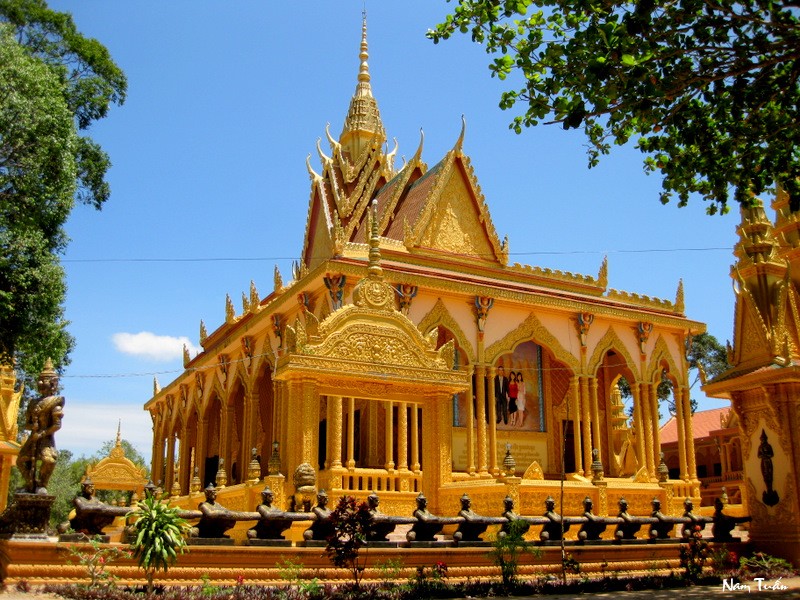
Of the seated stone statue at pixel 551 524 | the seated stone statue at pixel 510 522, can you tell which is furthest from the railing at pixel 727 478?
the seated stone statue at pixel 510 522

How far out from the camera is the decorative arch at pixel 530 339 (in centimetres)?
1938

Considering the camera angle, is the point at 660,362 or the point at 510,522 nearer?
the point at 510,522

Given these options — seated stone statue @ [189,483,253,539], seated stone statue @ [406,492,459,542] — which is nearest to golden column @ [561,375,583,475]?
seated stone statue @ [406,492,459,542]

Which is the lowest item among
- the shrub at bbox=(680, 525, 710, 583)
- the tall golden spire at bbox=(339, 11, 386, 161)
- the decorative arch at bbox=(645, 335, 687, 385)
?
the shrub at bbox=(680, 525, 710, 583)

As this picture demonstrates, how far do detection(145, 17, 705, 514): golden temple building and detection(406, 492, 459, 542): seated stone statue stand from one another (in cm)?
343

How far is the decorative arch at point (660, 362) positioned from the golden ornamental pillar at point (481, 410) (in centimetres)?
495

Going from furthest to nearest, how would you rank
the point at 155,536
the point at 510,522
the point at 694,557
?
the point at 694,557 < the point at 510,522 < the point at 155,536

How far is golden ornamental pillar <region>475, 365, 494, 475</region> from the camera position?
18406mm

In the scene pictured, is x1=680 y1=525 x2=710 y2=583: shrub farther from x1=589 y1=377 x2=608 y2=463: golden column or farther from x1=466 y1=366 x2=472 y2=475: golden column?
x1=589 y1=377 x2=608 y2=463: golden column

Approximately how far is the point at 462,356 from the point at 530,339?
1916 mm

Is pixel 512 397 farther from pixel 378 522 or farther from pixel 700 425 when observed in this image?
pixel 700 425

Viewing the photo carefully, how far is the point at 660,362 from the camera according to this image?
2184 cm

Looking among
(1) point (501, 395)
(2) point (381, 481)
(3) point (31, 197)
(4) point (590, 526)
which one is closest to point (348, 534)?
(4) point (590, 526)

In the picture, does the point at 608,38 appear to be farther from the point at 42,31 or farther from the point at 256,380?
the point at 256,380
